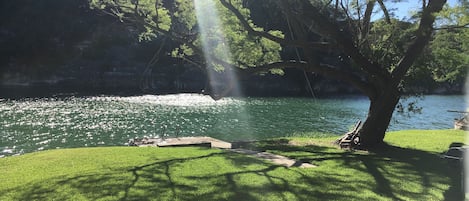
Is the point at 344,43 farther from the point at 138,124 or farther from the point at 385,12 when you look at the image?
the point at 138,124

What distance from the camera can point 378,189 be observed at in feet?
24.4

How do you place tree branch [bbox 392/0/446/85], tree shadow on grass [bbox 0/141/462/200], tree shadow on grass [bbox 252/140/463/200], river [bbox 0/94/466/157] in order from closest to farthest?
tree shadow on grass [bbox 0/141/462/200]
tree shadow on grass [bbox 252/140/463/200]
tree branch [bbox 392/0/446/85]
river [bbox 0/94/466/157]

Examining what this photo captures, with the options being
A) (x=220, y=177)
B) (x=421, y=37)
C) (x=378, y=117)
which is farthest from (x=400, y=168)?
(x=421, y=37)

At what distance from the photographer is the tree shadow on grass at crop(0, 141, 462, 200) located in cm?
685

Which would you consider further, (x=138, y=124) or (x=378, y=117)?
(x=138, y=124)

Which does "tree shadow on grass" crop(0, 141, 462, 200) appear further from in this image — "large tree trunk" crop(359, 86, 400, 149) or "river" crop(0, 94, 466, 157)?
"river" crop(0, 94, 466, 157)

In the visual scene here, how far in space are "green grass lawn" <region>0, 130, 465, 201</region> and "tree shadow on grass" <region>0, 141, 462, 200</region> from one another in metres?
0.02

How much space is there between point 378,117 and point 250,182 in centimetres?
713

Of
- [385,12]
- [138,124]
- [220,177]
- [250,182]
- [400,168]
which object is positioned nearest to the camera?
[250,182]

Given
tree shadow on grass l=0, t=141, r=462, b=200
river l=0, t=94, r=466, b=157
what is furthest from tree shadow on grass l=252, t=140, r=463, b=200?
river l=0, t=94, r=466, b=157

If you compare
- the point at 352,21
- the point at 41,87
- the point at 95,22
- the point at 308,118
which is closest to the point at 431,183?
the point at 352,21

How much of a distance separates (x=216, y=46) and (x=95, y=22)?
271 feet

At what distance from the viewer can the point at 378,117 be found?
516 inches

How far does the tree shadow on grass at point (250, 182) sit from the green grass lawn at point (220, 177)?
Answer: 0.05ft
